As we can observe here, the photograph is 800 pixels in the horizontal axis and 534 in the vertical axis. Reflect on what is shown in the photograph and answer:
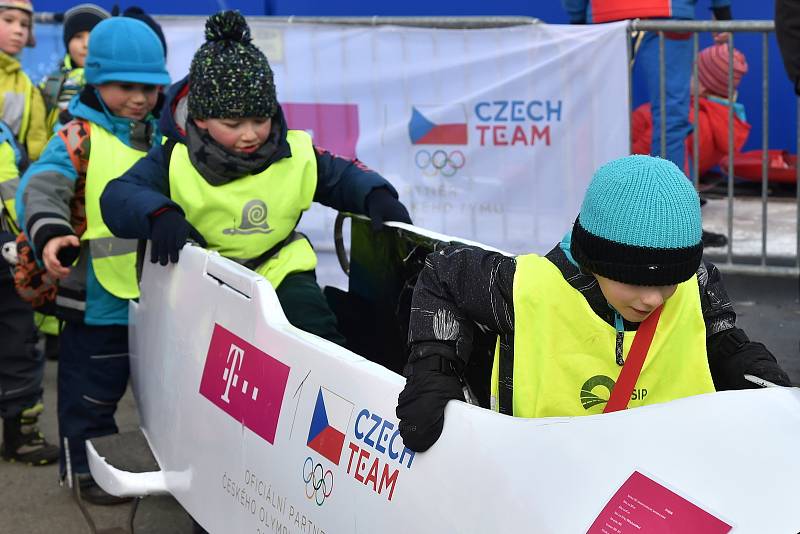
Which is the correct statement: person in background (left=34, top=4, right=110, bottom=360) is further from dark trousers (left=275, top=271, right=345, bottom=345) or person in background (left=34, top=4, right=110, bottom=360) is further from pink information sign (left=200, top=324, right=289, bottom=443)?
pink information sign (left=200, top=324, right=289, bottom=443)

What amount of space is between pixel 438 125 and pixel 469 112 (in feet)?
0.67

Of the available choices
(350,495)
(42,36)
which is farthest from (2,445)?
(42,36)

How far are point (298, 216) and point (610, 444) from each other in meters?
2.12

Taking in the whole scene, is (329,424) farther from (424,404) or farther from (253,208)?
(253,208)

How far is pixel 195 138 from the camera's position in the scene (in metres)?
3.97

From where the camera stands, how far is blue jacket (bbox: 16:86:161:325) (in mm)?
4090

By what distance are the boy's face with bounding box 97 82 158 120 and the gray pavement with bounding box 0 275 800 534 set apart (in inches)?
57.3

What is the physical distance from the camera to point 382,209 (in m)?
4.06

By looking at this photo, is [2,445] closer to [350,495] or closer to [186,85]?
[186,85]

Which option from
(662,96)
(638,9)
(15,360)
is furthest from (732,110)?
(15,360)

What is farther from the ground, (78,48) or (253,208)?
(78,48)

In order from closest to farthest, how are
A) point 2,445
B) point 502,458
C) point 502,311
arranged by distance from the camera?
point 502,458 < point 502,311 < point 2,445

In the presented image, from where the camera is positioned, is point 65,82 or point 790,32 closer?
point 790,32

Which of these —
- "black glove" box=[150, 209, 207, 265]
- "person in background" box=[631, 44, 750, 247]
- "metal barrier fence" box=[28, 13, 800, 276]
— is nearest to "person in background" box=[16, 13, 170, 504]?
"black glove" box=[150, 209, 207, 265]
